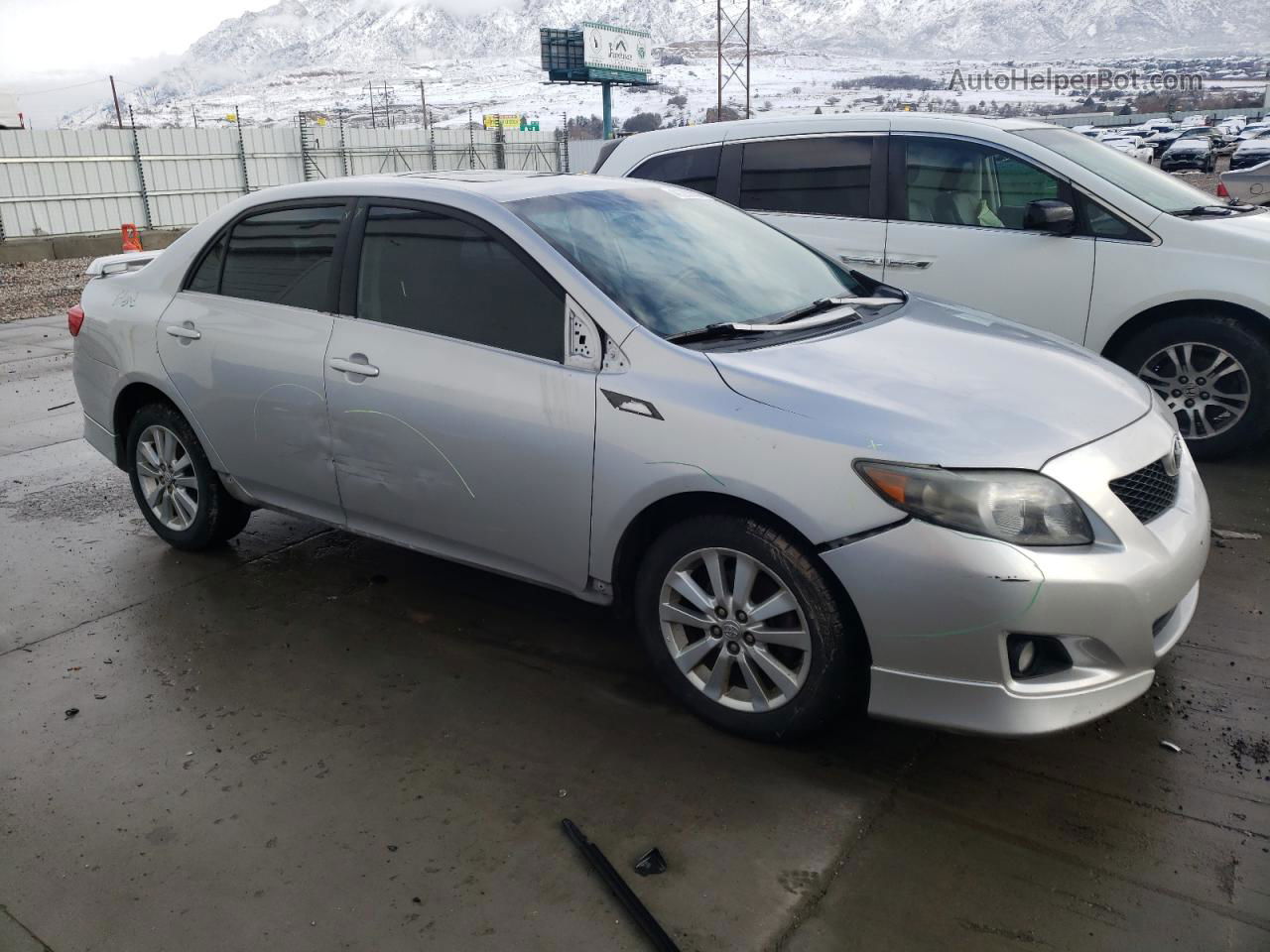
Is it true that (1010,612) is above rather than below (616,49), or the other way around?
below

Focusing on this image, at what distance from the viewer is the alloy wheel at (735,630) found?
9.75 feet

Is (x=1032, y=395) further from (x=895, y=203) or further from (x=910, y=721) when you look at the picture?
(x=895, y=203)

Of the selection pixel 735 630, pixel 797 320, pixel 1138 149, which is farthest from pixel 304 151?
pixel 1138 149

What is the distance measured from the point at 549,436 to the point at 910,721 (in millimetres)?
1371

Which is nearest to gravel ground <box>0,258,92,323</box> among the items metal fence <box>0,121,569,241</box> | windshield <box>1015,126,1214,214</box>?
metal fence <box>0,121,569,241</box>

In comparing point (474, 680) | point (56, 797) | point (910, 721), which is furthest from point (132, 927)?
point (910, 721)

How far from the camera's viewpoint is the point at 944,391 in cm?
302

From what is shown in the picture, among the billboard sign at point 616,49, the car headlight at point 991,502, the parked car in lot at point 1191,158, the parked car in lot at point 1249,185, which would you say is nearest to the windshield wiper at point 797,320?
the car headlight at point 991,502

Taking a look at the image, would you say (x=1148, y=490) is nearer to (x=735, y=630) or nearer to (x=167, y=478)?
(x=735, y=630)

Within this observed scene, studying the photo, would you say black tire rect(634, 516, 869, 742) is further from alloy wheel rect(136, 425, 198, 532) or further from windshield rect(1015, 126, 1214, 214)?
windshield rect(1015, 126, 1214, 214)

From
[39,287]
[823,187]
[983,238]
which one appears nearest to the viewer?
[983,238]

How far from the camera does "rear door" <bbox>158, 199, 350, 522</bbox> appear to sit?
400 cm

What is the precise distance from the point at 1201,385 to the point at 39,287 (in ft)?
Answer: 54.5

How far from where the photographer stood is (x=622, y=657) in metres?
3.78
